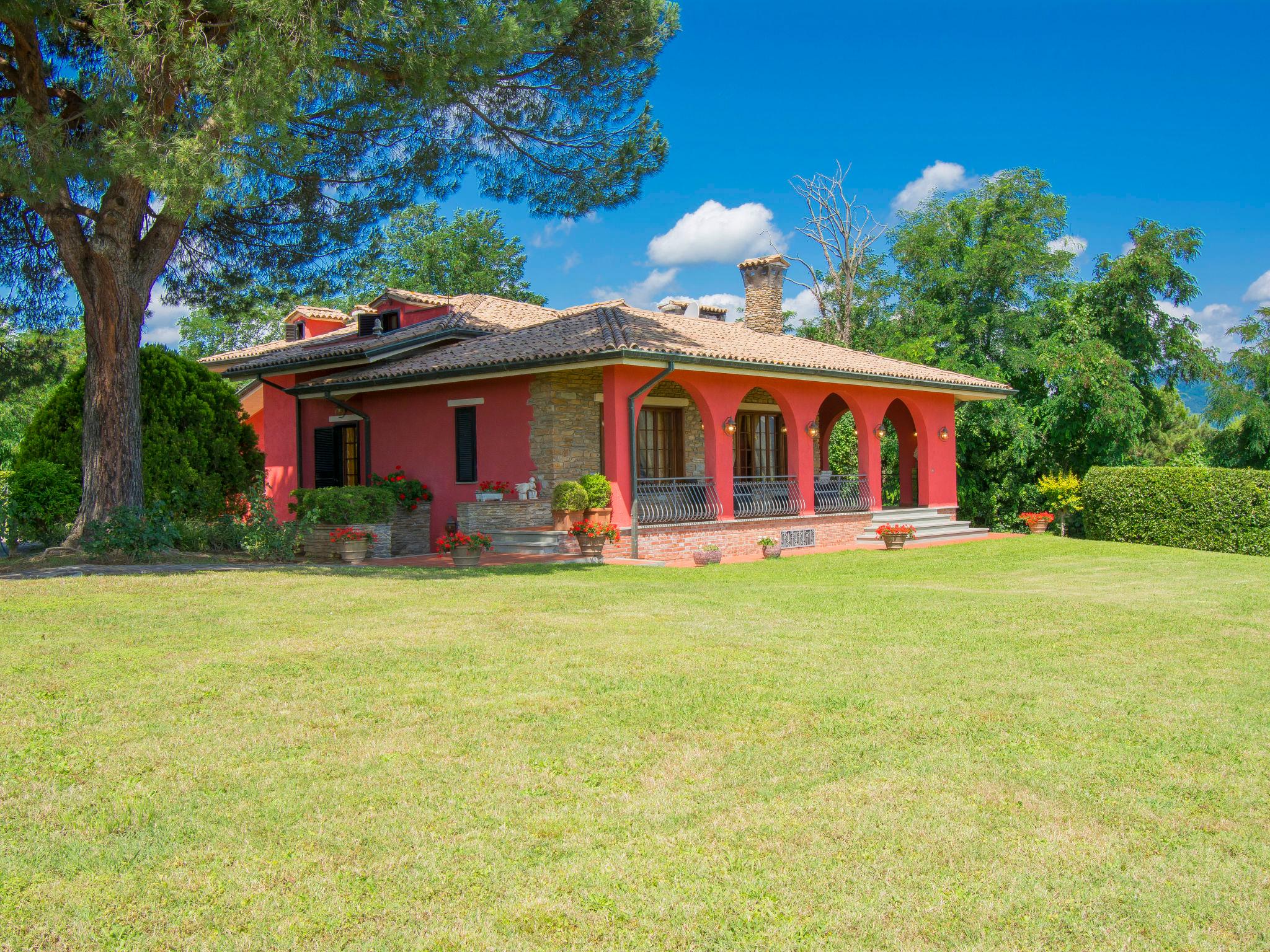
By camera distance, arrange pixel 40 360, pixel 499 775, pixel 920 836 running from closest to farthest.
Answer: pixel 920 836
pixel 499 775
pixel 40 360

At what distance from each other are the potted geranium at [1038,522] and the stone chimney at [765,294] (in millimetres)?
7221

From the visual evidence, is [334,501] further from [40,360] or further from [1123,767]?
[1123,767]

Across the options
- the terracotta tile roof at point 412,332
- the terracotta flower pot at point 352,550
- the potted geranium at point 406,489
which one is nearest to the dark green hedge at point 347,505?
the terracotta flower pot at point 352,550

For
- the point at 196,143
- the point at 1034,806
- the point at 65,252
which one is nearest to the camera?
the point at 1034,806

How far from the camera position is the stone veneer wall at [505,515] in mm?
15086

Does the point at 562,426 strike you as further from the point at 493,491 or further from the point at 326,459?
the point at 326,459

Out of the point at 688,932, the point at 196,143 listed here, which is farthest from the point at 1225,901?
the point at 196,143

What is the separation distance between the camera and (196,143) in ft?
32.4

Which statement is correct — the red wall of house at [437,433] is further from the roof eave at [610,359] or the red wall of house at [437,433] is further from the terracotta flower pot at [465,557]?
the terracotta flower pot at [465,557]

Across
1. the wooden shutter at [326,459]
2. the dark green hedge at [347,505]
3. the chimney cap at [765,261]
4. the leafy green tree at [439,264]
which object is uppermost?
the leafy green tree at [439,264]

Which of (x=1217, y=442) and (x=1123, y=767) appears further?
(x=1217, y=442)

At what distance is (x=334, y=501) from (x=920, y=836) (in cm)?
1190

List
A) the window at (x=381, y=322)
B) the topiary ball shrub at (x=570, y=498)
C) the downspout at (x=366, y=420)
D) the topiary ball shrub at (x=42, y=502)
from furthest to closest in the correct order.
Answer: the window at (x=381, y=322), the downspout at (x=366, y=420), the topiary ball shrub at (x=570, y=498), the topiary ball shrub at (x=42, y=502)

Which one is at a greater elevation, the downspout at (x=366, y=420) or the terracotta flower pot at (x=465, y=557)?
the downspout at (x=366, y=420)
